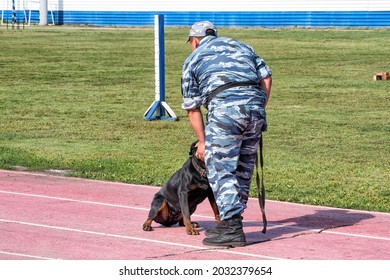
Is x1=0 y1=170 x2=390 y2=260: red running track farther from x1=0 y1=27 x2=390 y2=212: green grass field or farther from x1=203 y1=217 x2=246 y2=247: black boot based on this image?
x1=0 y1=27 x2=390 y2=212: green grass field

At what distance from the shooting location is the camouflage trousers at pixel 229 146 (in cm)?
937

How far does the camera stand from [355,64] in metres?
33.5

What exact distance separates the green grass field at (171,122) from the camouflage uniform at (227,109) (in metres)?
2.95

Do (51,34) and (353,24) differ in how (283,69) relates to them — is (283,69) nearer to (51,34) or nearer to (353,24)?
(51,34)

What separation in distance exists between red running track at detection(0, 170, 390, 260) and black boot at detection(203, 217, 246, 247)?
7 centimetres

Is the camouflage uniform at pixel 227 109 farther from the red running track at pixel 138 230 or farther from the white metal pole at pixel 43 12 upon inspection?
the white metal pole at pixel 43 12

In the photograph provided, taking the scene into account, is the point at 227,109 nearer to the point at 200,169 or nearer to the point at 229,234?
the point at 200,169

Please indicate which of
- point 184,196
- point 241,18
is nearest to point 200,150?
point 184,196

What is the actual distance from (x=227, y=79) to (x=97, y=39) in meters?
40.6

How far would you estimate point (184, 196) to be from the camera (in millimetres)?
9953

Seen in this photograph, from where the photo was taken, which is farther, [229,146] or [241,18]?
[241,18]

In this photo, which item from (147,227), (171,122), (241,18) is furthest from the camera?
(241,18)

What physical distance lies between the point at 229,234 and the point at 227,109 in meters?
1.13
